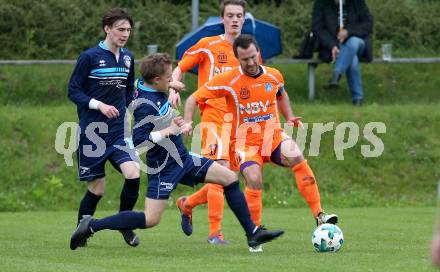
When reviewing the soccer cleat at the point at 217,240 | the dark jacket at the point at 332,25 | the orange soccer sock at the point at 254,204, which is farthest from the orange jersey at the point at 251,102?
the dark jacket at the point at 332,25

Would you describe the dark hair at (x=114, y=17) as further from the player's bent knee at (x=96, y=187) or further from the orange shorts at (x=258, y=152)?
the orange shorts at (x=258, y=152)

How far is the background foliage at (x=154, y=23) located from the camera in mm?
20141

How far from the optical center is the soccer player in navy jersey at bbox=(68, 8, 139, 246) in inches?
398

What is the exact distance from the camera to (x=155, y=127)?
9258mm

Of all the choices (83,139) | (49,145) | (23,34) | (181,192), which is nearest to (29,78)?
(23,34)

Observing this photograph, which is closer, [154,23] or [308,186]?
[308,186]

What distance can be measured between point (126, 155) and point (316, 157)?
7146 mm

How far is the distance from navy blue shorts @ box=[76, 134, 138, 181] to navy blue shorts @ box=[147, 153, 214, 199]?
859 millimetres

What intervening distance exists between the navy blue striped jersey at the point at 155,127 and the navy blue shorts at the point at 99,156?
2.65ft

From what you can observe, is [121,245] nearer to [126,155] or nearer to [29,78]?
[126,155]

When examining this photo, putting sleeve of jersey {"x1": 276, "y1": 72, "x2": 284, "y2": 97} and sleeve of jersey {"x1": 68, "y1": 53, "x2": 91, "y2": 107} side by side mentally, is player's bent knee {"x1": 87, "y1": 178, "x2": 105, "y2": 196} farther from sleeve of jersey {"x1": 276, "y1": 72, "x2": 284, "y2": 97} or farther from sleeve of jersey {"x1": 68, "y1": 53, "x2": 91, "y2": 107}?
sleeve of jersey {"x1": 276, "y1": 72, "x2": 284, "y2": 97}

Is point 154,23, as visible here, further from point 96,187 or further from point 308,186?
point 308,186

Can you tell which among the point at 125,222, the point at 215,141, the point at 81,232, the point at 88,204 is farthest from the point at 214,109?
the point at 81,232

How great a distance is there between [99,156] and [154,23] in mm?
10871
